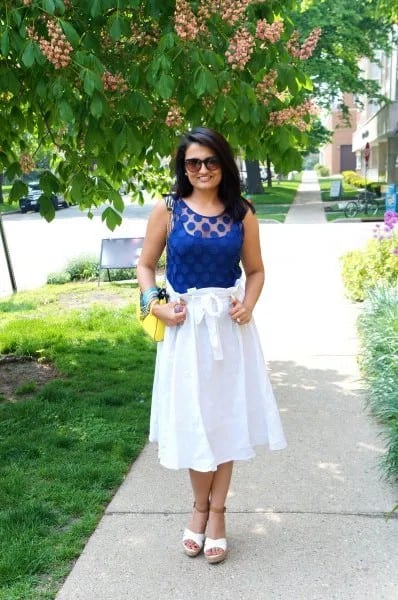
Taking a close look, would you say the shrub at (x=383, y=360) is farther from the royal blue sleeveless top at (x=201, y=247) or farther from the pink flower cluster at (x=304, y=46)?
the pink flower cluster at (x=304, y=46)

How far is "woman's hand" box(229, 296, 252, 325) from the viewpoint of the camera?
2.92 metres

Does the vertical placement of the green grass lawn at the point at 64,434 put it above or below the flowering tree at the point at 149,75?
below

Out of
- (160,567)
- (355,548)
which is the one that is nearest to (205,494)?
(160,567)

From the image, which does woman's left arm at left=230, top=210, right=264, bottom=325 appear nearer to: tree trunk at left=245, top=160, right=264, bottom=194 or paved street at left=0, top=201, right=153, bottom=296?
paved street at left=0, top=201, right=153, bottom=296

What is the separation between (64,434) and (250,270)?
2.29m

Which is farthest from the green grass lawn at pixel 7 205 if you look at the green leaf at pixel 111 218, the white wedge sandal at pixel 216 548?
the white wedge sandal at pixel 216 548

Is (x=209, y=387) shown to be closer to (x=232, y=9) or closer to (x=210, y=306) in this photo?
(x=210, y=306)

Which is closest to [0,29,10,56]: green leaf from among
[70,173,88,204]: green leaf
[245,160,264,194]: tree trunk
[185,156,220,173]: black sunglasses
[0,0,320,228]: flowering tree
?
[0,0,320,228]: flowering tree

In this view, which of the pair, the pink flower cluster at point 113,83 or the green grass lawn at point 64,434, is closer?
the green grass lawn at point 64,434

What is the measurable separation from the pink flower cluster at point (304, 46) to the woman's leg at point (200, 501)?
94.5 inches

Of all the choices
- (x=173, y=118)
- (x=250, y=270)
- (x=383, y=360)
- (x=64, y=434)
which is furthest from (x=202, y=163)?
(x=383, y=360)

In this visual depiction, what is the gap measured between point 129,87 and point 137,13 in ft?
2.09

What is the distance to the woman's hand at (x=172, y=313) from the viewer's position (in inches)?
114

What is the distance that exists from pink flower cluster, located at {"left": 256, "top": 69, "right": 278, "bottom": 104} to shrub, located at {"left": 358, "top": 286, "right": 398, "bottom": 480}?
191 cm
